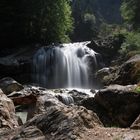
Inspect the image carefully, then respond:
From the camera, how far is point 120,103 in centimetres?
1178

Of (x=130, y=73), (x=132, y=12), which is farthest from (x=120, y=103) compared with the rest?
(x=132, y=12)

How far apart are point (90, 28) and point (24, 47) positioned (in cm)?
3107

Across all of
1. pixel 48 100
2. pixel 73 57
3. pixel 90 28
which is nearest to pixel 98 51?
pixel 73 57

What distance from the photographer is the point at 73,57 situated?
36.1m

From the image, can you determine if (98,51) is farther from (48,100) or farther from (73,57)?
(48,100)

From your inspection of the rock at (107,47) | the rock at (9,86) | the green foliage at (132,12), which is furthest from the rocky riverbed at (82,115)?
the green foliage at (132,12)

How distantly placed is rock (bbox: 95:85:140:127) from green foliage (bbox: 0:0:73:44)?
2753 cm

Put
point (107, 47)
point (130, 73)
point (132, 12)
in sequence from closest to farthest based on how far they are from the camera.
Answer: point (130, 73) < point (107, 47) < point (132, 12)

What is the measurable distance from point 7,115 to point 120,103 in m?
3.24

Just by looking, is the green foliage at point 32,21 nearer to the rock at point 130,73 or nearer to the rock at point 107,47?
the rock at point 107,47

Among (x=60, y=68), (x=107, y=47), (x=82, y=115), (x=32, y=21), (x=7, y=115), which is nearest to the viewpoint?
(x=82, y=115)

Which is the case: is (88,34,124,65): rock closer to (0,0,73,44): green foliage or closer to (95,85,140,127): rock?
(0,0,73,44): green foliage

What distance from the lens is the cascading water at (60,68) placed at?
1332 inches

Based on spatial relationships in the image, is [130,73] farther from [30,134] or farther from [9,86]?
[9,86]
